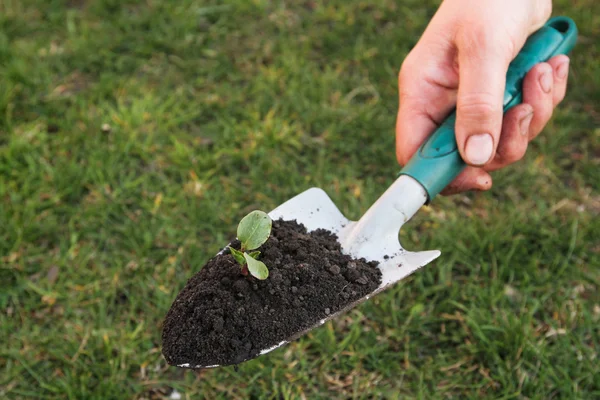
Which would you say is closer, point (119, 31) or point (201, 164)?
point (201, 164)

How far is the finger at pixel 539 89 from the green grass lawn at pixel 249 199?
560mm

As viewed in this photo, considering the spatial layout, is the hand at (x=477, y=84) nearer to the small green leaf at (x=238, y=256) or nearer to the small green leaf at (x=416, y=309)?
the small green leaf at (x=416, y=309)

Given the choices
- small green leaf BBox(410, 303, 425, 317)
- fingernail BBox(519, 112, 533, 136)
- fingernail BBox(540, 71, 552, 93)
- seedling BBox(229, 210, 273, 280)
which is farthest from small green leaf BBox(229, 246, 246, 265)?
fingernail BBox(540, 71, 552, 93)

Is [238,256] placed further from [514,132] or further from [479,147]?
[514,132]

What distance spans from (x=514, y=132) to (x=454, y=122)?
23 centimetres

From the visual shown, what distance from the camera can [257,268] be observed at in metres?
1.65

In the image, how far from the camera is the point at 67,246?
2494 mm

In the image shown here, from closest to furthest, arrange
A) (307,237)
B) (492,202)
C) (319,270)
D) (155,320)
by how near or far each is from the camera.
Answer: (319,270), (307,237), (155,320), (492,202)

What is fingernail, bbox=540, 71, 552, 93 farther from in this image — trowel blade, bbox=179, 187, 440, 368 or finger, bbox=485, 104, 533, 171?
trowel blade, bbox=179, 187, 440, 368

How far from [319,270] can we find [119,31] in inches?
88.6

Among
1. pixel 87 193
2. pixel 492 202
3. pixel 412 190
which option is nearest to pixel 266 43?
pixel 87 193

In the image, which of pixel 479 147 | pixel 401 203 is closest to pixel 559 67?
pixel 479 147

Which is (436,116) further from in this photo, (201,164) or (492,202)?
(201,164)

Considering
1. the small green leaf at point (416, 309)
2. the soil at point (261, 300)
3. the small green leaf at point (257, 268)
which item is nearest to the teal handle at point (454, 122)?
the soil at point (261, 300)
